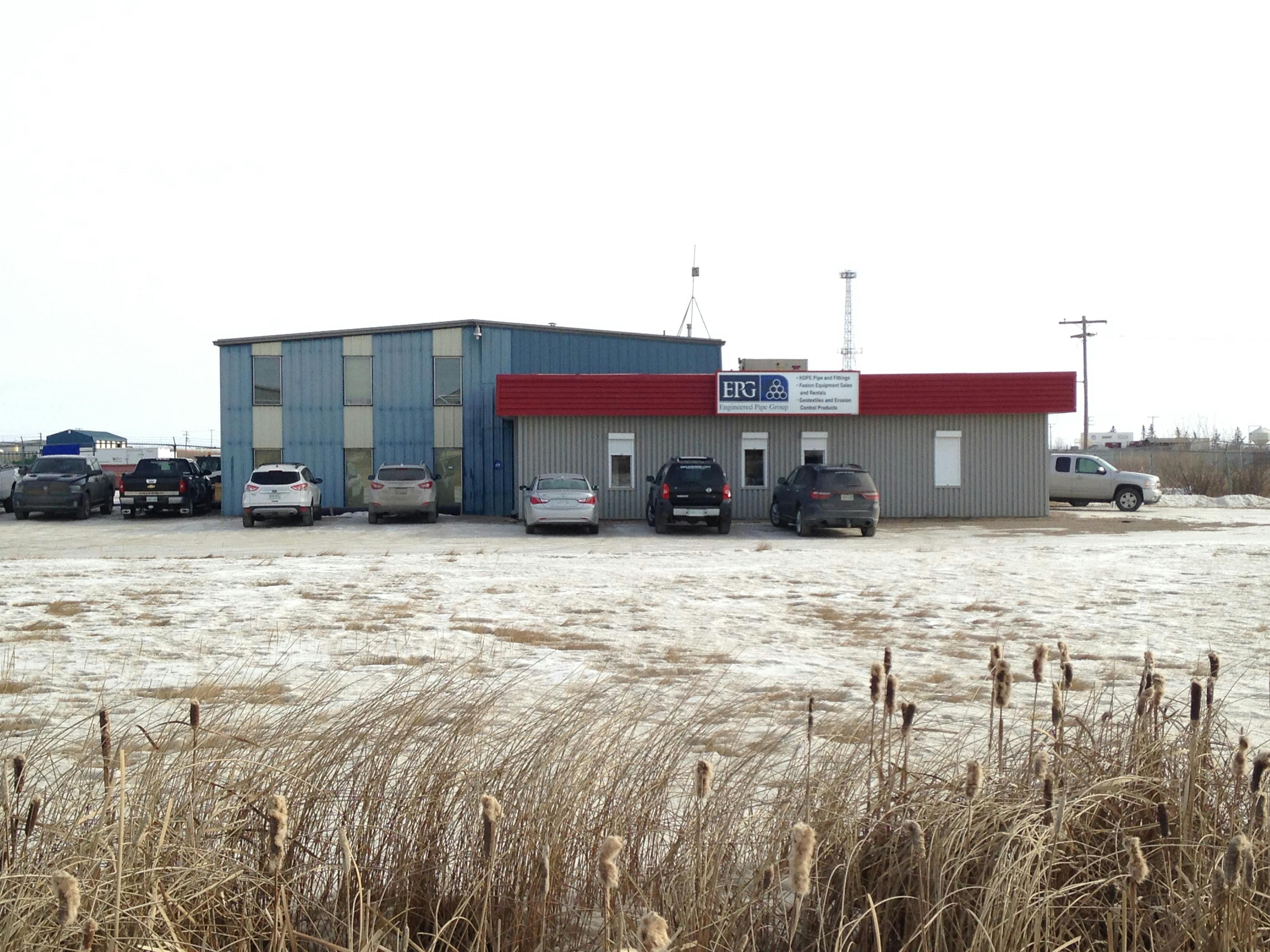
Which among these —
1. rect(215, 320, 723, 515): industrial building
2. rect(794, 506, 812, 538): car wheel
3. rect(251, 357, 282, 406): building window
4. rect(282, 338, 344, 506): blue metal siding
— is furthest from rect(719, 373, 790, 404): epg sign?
rect(251, 357, 282, 406): building window

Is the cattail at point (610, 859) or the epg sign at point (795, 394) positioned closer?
the cattail at point (610, 859)

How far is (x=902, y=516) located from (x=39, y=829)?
30043 millimetres

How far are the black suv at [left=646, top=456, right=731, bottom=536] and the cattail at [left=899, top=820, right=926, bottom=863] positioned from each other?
74.6 feet

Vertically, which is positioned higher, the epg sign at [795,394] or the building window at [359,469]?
the epg sign at [795,394]

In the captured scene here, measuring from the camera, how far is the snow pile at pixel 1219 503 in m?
37.5

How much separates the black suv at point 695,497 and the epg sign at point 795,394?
14.8ft

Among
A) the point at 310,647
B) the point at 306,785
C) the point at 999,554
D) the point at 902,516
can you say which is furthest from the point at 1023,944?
the point at 902,516

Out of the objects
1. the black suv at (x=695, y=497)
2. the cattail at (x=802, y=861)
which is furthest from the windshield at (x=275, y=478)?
the cattail at (x=802, y=861)

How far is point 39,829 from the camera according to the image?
3705 mm

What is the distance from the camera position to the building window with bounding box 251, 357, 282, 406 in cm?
3562

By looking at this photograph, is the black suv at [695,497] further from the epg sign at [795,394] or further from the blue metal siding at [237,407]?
the blue metal siding at [237,407]

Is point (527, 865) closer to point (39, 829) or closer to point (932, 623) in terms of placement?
point (39, 829)

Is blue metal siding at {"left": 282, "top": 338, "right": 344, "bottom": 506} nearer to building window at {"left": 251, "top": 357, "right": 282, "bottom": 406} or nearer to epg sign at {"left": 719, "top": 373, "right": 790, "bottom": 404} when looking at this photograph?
building window at {"left": 251, "top": 357, "right": 282, "bottom": 406}

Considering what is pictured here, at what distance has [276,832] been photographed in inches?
111
